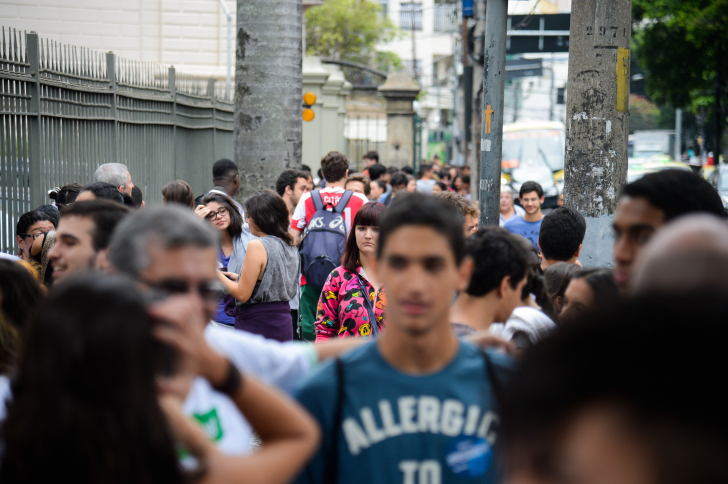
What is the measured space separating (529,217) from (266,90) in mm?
3318

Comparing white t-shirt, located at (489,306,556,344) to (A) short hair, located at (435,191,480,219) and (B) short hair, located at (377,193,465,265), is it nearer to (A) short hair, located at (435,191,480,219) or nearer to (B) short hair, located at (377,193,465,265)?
(B) short hair, located at (377,193,465,265)

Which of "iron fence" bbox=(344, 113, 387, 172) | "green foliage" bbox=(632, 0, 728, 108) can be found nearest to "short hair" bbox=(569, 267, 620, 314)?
"iron fence" bbox=(344, 113, 387, 172)

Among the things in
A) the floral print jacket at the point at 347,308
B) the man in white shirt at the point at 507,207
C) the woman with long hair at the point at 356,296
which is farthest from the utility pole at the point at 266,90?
the floral print jacket at the point at 347,308

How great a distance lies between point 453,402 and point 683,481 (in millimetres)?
1637

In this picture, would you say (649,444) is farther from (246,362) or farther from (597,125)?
(597,125)

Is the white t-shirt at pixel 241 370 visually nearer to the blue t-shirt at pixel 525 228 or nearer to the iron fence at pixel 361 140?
the blue t-shirt at pixel 525 228

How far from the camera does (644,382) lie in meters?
0.68

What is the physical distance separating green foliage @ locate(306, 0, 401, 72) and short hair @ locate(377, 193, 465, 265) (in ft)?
140

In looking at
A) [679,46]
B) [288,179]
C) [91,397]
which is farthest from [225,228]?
[679,46]

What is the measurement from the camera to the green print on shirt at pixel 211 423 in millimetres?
2020

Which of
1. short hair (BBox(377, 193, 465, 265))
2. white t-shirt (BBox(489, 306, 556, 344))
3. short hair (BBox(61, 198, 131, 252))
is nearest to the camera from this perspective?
short hair (BBox(377, 193, 465, 265))

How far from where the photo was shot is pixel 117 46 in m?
22.0

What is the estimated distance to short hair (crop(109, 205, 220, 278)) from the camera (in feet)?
6.34

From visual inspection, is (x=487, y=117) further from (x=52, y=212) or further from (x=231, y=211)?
(x=52, y=212)
